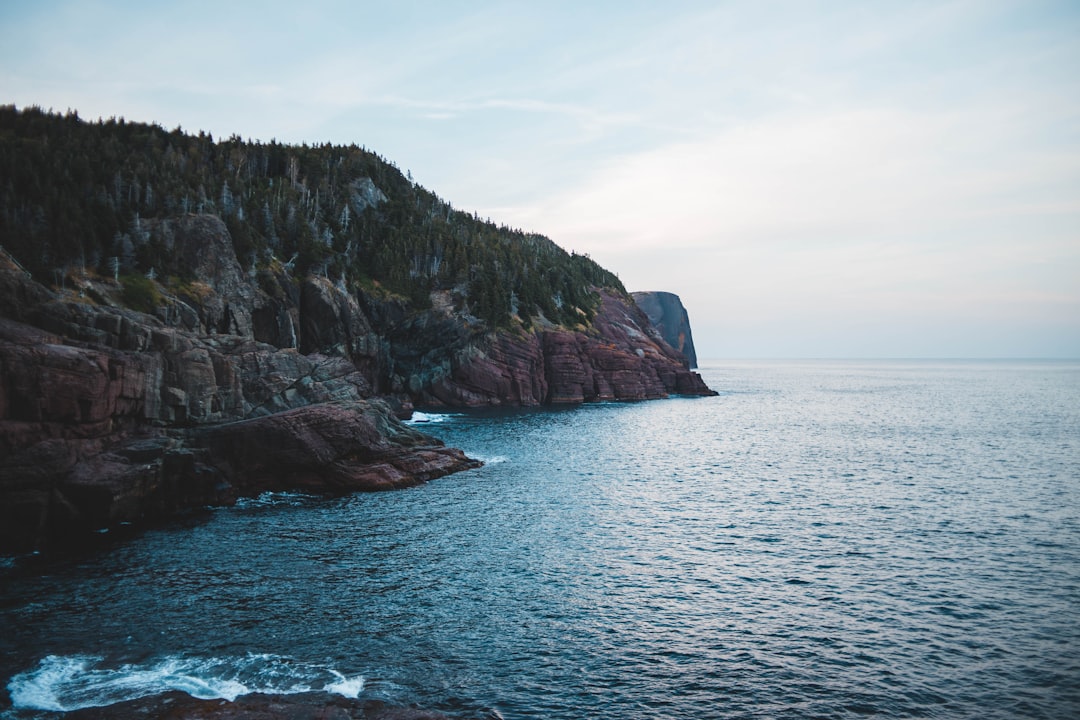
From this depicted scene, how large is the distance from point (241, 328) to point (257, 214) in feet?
140

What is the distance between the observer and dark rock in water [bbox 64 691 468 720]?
2000cm

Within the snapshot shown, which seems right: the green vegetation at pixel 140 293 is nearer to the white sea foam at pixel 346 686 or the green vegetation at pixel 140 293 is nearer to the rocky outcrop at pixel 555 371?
the rocky outcrop at pixel 555 371

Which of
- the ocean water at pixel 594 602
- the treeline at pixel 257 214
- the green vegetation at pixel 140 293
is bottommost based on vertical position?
the ocean water at pixel 594 602

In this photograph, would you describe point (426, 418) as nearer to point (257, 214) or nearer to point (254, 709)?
point (257, 214)

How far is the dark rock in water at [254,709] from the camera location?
2000cm

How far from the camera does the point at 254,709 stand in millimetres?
20438

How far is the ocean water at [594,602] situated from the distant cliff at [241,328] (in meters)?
4.84

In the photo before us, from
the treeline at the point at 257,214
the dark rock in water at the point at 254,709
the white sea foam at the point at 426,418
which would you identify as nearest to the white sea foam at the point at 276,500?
the dark rock in water at the point at 254,709

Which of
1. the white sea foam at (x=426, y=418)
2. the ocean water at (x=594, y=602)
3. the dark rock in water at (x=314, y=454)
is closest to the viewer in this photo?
the ocean water at (x=594, y=602)

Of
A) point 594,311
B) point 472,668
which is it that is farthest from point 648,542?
point 594,311

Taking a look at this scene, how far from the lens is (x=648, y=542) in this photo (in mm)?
41844

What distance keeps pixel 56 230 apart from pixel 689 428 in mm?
91570

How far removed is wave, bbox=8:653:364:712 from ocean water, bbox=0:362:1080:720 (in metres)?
0.10

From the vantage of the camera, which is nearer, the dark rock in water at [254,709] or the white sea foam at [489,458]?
the dark rock in water at [254,709]
